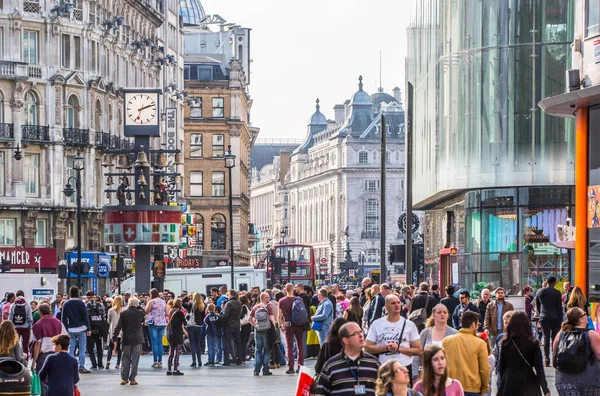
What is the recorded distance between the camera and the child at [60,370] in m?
17.7

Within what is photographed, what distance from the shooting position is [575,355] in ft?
50.3

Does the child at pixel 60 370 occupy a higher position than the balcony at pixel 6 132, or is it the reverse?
the balcony at pixel 6 132

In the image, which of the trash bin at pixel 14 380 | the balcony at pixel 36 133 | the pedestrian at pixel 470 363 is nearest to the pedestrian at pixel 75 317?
the trash bin at pixel 14 380

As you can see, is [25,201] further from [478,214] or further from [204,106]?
[204,106]

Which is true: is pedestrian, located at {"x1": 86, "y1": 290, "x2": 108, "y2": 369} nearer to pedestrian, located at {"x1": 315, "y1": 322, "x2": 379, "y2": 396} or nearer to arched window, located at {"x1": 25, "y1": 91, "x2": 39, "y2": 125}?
pedestrian, located at {"x1": 315, "y1": 322, "x2": 379, "y2": 396}

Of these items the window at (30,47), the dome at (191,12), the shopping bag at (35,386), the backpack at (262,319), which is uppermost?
the dome at (191,12)

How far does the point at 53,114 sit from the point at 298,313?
37.9 meters

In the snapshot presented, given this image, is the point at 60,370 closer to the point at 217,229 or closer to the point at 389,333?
the point at 389,333

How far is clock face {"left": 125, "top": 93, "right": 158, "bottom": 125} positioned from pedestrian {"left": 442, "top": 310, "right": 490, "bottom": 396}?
34.4 m

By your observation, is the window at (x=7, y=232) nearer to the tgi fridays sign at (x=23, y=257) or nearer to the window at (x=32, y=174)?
the window at (x=32, y=174)

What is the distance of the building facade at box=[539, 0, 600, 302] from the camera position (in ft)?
84.2

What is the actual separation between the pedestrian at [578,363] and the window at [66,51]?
53.2 meters

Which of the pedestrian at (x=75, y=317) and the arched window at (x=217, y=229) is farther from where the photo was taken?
the arched window at (x=217, y=229)

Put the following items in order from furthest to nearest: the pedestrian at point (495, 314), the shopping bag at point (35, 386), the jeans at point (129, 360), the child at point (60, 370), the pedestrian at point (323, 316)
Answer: the pedestrian at point (323, 316), the jeans at point (129, 360), the pedestrian at point (495, 314), the shopping bag at point (35, 386), the child at point (60, 370)
